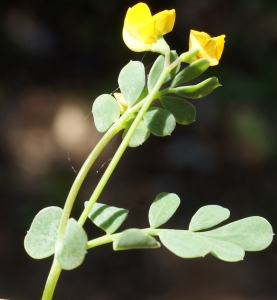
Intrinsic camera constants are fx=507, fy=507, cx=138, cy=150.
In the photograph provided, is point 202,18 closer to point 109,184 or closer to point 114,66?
point 114,66

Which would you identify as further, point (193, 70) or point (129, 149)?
point (129, 149)

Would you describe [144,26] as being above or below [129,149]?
above

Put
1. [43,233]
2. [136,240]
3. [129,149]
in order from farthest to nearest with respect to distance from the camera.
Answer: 1. [129,149]
2. [43,233]
3. [136,240]

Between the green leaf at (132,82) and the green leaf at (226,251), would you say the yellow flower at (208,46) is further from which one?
the green leaf at (226,251)

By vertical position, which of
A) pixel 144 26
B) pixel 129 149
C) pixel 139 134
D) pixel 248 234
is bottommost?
pixel 129 149

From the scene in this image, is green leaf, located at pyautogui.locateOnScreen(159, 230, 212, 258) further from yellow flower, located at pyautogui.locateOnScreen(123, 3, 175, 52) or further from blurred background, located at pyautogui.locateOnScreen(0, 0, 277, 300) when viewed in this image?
blurred background, located at pyautogui.locateOnScreen(0, 0, 277, 300)

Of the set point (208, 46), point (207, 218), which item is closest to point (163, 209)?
point (207, 218)

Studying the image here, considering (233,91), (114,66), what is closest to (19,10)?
(114,66)

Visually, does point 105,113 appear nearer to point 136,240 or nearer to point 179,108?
point 179,108

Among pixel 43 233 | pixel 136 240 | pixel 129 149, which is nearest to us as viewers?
pixel 136 240
